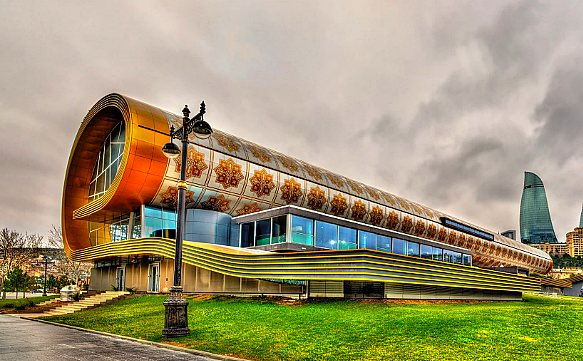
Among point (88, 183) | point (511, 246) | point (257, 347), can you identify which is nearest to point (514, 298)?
point (257, 347)

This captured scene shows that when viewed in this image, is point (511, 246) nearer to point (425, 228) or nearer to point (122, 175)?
point (425, 228)

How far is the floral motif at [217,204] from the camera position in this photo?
38719 millimetres

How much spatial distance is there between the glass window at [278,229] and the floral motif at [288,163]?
11.0 metres

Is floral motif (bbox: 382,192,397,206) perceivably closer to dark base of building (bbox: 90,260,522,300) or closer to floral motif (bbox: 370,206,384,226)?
floral motif (bbox: 370,206,384,226)

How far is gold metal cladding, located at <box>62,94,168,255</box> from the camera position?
34.2 m

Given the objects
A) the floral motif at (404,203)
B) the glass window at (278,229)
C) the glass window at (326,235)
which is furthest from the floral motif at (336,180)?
the glass window at (278,229)

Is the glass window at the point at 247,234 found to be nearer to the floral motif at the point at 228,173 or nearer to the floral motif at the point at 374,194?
the floral motif at the point at 228,173

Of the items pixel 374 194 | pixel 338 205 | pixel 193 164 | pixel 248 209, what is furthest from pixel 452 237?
pixel 193 164

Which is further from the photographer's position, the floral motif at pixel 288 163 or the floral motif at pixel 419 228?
the floral motif at pixel 419 228

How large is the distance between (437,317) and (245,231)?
24088mm

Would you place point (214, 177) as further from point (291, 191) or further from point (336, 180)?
point (336, 180)

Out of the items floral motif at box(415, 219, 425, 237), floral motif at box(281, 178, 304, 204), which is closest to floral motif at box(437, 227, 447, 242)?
floral motif at box(415, 219, 425, 237)

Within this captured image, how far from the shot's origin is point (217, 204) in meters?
39.3

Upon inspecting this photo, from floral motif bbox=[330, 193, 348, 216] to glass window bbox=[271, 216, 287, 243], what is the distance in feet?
49.3
